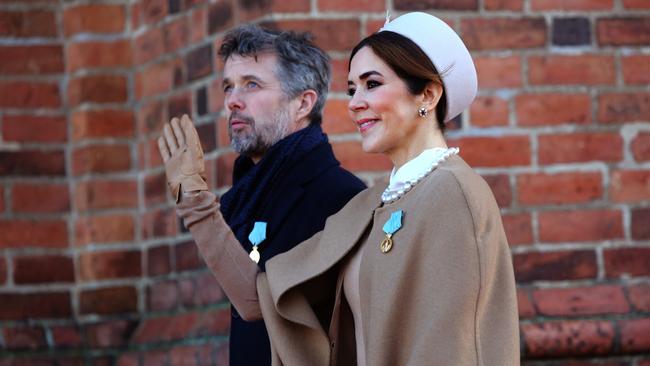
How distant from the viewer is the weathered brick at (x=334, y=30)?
16.5 feet

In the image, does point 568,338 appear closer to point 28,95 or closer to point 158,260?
point 158,260

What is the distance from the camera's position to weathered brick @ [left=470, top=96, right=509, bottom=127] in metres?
5.04

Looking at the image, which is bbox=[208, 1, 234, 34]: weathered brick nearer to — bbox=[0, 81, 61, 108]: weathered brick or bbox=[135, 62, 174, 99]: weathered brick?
bbox=[135, 62, 174, 99]: weathered brick

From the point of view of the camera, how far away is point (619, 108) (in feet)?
16.8

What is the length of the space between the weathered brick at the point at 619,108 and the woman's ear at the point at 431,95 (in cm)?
153

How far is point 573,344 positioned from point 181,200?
1478 millimetres

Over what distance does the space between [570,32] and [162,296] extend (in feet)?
5.53

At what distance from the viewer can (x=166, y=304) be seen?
563 centimetres

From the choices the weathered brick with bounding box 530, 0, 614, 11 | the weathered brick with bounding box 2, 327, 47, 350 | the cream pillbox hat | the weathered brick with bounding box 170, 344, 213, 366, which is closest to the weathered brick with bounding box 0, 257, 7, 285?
the weathered brick with bounding box 2, 327, 47, 350

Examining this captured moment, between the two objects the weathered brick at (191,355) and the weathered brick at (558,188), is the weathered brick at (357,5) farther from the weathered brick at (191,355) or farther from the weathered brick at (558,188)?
the weathered brick at (191,355)

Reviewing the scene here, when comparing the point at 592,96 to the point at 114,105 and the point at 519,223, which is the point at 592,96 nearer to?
the point at 519,223

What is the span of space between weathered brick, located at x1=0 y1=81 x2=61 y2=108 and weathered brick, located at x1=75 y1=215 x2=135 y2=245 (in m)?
0.47

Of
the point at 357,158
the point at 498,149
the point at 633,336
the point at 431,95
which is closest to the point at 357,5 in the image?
the point at 357,158

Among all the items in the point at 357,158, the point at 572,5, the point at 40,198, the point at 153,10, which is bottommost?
the point at 40,198
